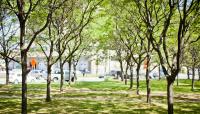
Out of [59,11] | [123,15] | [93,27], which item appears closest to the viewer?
[59,11]

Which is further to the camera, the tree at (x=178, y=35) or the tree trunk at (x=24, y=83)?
the tree trunk at (x=24, y=83)

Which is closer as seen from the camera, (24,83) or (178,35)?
(178,35)

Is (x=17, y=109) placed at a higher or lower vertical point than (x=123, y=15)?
lower

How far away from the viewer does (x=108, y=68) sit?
103 metres

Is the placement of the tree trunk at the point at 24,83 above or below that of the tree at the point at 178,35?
below

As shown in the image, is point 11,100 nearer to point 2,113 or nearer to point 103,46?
point 2,113

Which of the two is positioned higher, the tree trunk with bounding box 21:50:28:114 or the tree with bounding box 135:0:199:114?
the tree with bounding box 135:0:199:114

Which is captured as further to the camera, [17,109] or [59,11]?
[59,11]

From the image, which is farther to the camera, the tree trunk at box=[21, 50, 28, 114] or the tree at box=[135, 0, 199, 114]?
the tree trunk at box=[21, 50, 28, 114]

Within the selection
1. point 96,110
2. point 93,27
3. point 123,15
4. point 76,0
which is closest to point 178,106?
point 96,110

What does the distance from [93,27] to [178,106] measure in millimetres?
15215

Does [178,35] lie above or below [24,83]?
above

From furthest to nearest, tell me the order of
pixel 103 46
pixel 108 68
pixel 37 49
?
pixel 108 68
pixel 103 46
pixel 37 49

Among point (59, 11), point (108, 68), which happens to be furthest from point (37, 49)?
point (108, 68)
